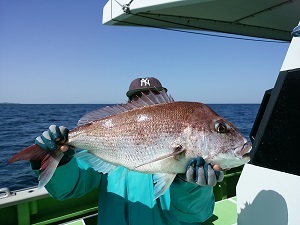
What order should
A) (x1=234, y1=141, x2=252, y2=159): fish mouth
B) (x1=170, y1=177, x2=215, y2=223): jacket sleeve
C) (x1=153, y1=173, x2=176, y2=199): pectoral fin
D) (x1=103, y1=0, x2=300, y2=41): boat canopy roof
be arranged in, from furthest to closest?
(x1=103, y1=0, x2=300, y2=41): boat canopy roof, (x1=170, y1=177, x2=215, y2=223): jacket sleeve, (x1=153, y1=173, x2=176, y2=199): pectoral fin, (x1=234, y1=141, x2=252, y2=159): fish mouth

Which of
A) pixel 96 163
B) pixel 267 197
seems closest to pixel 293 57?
pixel 267 197

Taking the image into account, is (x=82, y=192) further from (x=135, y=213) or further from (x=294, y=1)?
(x=294, y=1)

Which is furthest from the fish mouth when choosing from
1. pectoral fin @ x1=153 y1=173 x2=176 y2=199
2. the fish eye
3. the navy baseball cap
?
the navy baseball cap

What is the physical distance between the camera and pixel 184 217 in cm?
213

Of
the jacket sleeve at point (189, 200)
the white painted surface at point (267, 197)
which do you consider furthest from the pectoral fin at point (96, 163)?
the white painted surface at point (267, 197)

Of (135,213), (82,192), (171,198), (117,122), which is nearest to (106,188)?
(82,192)

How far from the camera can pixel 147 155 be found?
5.67 ft

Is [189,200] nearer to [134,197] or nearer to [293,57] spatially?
[134,197]

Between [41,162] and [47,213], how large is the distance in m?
2.04

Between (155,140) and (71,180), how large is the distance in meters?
0.88

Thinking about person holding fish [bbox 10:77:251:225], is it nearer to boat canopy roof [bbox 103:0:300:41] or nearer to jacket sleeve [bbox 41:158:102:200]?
jacket sleeve [bbox 41:158:102:200]

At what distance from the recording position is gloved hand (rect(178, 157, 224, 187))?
161 cm

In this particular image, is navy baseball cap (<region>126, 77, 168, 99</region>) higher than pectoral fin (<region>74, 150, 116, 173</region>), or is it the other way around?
navy baseball cap (<region>126, 77, 168, 99</region>)

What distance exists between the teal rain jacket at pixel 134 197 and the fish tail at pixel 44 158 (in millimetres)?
180
